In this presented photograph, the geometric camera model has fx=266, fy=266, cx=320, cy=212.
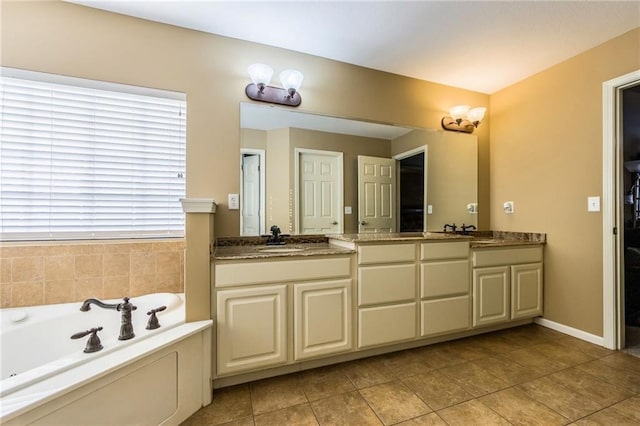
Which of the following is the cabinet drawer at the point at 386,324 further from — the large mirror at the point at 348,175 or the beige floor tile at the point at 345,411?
the large mirror at the point at 348,175

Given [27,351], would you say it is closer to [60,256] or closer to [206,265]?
[60,256]

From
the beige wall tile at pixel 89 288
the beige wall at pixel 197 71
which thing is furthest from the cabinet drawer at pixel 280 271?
the beige wall tile at pixel 89 288

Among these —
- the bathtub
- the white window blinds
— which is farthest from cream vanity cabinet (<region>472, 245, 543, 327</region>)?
the white window blinds

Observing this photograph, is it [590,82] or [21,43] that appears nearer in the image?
[21,43]

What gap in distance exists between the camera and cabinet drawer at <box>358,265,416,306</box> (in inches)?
74.2

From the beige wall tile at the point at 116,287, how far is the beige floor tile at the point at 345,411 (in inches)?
56.3

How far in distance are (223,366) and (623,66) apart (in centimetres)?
349

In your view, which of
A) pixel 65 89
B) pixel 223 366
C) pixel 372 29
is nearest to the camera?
pixel 223 366

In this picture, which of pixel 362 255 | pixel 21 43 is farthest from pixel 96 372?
pixel 21 43

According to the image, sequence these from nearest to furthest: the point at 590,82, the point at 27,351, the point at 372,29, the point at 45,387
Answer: the point at 45,387, the point at 27,351, the point at 372,29, the point at 590,82

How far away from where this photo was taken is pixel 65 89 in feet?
5.86

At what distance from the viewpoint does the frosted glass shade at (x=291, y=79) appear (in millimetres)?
2070

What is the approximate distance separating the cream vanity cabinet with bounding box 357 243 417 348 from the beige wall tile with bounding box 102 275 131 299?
160cm

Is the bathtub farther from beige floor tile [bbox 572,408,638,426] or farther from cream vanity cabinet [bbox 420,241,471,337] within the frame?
beige floor tile [bbox 572,408,638,426]
